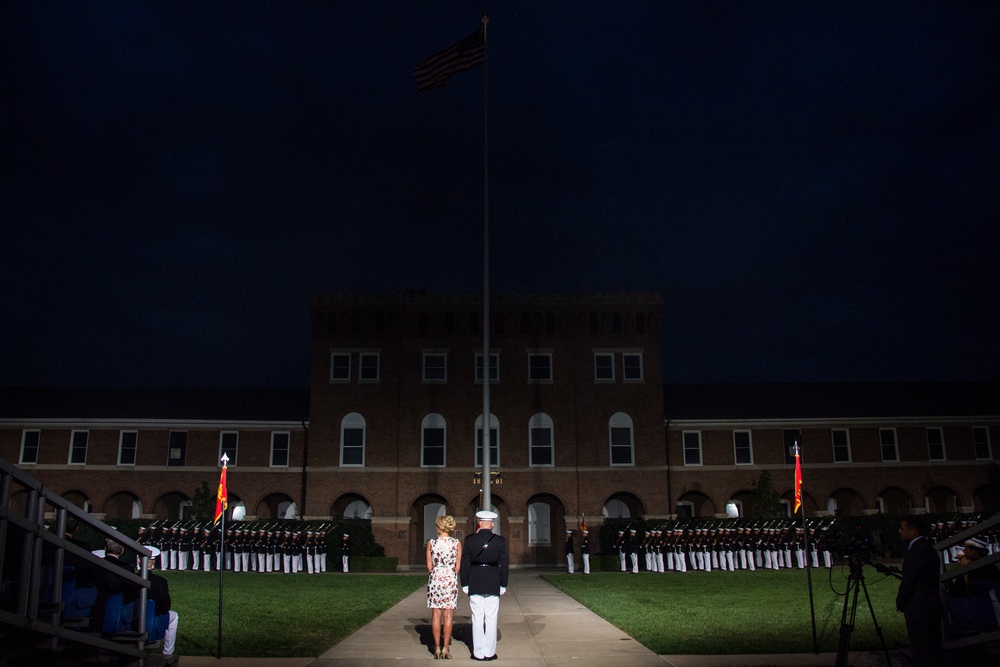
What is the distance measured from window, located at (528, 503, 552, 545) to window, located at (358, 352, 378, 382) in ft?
35.7

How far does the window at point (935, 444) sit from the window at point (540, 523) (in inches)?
820

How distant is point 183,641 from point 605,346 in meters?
33.3

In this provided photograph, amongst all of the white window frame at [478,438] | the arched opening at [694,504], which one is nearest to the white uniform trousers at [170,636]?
the white window frame at [478,438]

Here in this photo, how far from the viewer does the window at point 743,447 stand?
4475 cm

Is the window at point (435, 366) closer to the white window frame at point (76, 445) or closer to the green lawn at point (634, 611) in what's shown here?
the green lawn at point (634, 611)

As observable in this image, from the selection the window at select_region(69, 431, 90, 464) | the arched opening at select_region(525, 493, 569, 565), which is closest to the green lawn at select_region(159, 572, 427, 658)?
the arched opening at select_region(525, 493, 569, 565)

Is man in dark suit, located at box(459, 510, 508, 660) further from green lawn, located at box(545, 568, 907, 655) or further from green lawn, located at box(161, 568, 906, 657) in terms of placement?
green lawn, located at box(545, 568, 907, 655)

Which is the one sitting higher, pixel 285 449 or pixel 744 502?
pixel 285 449

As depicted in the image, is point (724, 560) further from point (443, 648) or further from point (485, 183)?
point (443, 648)

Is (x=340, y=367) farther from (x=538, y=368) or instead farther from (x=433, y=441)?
(x=538, y=368)

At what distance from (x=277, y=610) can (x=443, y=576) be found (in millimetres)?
8043

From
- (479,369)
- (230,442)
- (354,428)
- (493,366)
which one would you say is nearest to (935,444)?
(493,366)

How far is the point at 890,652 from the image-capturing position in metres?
12.0

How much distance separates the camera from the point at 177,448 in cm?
4412
